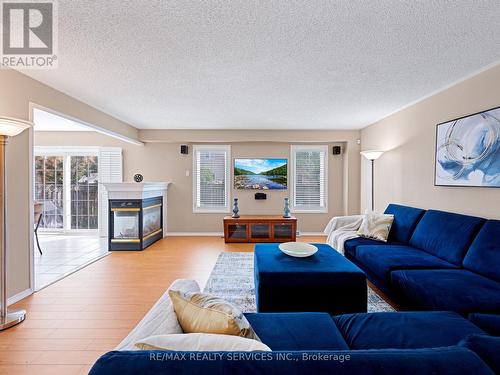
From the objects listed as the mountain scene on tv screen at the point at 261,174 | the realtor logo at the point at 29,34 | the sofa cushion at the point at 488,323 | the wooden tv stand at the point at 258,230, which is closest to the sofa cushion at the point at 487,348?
the sofa cushion at the point at 488,323

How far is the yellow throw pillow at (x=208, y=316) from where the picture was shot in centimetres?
103

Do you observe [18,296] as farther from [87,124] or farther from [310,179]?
[310,179]

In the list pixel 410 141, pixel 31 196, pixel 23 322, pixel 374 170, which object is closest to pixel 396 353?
pixel 23 322

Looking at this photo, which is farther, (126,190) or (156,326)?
(126,190)

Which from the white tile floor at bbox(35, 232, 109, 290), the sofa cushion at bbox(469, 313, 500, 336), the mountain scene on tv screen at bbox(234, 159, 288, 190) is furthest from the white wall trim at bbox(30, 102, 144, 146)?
the sofa cushion at bbox(469, 313, 500, 336)

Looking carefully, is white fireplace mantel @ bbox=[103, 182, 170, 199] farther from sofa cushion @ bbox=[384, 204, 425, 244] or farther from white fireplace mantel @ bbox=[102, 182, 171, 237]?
sofa cushion @ bbox=[384, 204, 425, 244]

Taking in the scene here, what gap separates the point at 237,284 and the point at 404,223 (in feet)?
8.09

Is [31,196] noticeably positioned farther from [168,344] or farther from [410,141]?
[410,141]

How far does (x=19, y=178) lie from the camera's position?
2.86 metres

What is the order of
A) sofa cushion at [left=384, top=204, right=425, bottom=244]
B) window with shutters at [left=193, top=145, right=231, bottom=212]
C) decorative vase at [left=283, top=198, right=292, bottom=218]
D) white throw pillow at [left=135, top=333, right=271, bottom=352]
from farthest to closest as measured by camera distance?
window with shutters at [left=193, top=145, right=231, bottom=212]
decorative vase at [left=283, top=198, right=292, bottom=218]
sofa cushion at [left=384, top=204, right=425, bottom=244]
white throw pillow at [left=135, top=333, right=271, bottom=352]

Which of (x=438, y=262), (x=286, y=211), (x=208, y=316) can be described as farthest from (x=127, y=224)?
(x=438, y=262)

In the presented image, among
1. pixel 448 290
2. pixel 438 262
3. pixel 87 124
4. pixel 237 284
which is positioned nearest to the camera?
pixel 448 290

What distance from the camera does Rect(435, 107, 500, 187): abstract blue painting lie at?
260 centimetres

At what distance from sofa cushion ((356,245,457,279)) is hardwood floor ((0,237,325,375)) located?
2084mm
